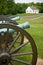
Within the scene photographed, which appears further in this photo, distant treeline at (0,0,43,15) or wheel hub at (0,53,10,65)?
distant treeline at (0,0,43,15)

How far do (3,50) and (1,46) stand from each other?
0.32 feet

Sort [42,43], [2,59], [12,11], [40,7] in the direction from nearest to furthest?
[2,59] < [42,43] < [12,11] < [40,7]

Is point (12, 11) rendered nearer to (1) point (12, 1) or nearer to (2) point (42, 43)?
(1) point (12, 1)

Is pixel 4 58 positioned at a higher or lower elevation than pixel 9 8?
higher

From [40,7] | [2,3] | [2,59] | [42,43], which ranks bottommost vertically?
[40,7]

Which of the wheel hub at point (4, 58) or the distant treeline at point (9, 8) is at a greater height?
the wheel hub at point (4, 58)

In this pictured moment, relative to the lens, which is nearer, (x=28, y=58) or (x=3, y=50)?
(x=3, y=50)

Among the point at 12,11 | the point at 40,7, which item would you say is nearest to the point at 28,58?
the point at 12,11

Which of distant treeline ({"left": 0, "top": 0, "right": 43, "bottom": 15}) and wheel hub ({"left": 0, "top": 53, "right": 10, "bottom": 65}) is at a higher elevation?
wheel hub ({"left": 0, "top": 53, "right": 10, "bottom": 65})

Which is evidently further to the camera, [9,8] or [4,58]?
[9,8]

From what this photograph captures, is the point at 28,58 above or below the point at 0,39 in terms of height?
below

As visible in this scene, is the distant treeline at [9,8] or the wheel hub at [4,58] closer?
the wheel hub at [4,58]

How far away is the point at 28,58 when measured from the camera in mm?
6777

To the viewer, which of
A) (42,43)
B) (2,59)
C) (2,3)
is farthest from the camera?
(2,3)
